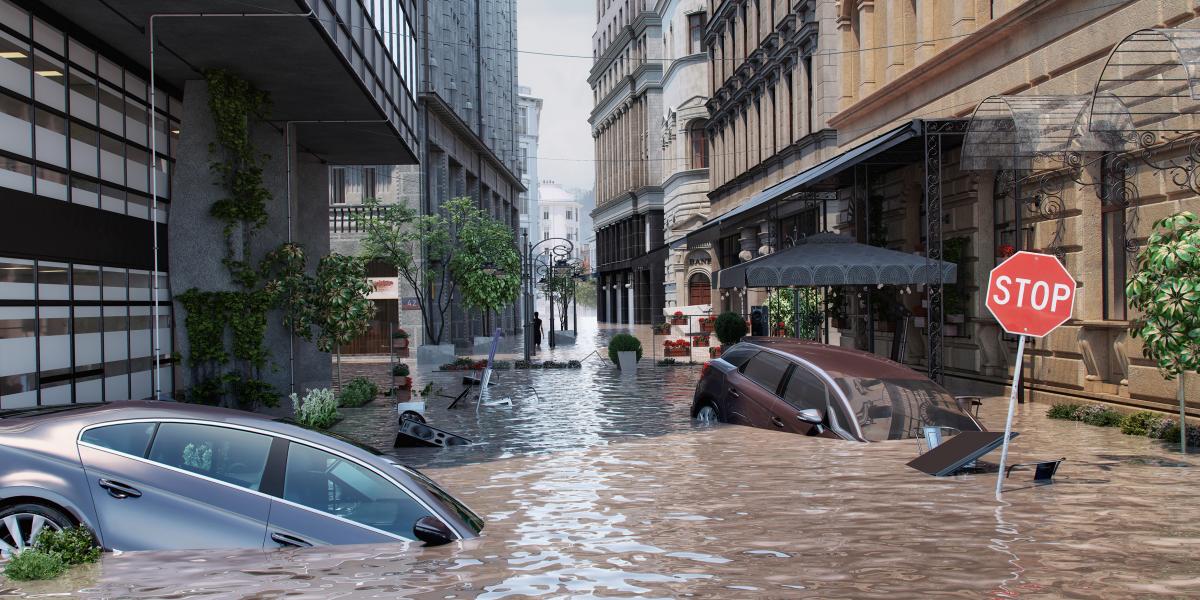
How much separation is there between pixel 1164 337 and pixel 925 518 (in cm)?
554

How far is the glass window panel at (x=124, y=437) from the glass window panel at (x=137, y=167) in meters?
11.3

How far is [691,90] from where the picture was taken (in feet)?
198

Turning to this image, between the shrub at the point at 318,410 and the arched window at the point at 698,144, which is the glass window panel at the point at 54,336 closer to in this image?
the shrub at the point at 318,410

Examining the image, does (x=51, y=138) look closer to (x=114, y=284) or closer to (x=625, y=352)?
(x=114, y=284)

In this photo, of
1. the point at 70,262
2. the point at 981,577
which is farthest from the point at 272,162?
the point at 981,577

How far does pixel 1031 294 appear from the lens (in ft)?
35.1

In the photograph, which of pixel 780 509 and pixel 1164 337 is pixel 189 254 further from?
pixel 1164 337

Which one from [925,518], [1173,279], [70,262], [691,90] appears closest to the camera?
[925,518]

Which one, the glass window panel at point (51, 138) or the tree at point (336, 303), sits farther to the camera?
the tree at point (336, 303)

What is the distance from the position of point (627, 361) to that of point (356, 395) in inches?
437

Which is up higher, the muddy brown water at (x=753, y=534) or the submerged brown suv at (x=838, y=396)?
the submerged brown suv at (x=838, y=396)

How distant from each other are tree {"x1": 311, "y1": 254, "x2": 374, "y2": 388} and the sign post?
13.6 meters

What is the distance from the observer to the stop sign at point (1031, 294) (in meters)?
10.6

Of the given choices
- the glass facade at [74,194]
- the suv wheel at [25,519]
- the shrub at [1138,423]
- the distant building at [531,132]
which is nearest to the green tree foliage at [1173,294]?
the shrub at [1138,423]
